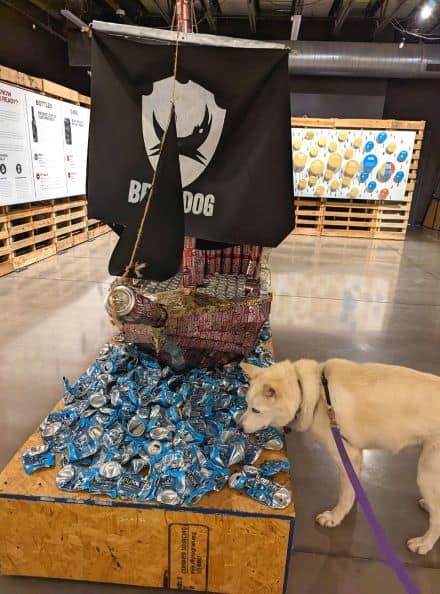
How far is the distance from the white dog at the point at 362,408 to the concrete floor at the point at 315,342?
30 centimetres

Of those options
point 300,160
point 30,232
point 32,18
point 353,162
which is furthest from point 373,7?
point 30,232

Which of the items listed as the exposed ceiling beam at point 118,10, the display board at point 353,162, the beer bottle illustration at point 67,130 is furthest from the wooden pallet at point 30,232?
the display board at point 353,162

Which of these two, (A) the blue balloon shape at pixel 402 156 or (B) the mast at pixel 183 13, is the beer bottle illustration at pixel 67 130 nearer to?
(B) the mast at pixel 183 13

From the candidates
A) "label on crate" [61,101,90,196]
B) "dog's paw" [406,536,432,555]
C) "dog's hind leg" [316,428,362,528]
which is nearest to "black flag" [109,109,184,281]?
"dog's hind leg" [316,428,362,528]

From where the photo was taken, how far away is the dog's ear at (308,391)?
6.41 ft

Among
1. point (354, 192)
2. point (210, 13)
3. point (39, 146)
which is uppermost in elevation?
point (210, 13)

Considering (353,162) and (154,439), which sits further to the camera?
(353,162)

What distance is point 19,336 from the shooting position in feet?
14.2

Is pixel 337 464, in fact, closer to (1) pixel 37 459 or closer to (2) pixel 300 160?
(1) pixel 37 459

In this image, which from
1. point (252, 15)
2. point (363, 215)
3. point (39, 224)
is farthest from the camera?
point (363, 215)

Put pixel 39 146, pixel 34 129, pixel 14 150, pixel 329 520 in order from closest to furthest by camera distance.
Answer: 1. pixel 329 520
2. pixel 14 150
3. pixel 34 129
4. pixel 39 146

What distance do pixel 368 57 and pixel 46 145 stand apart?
738 centimetres

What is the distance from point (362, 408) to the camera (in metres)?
1.88

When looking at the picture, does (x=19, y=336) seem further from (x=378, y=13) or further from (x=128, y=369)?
(x=378, y=13)
